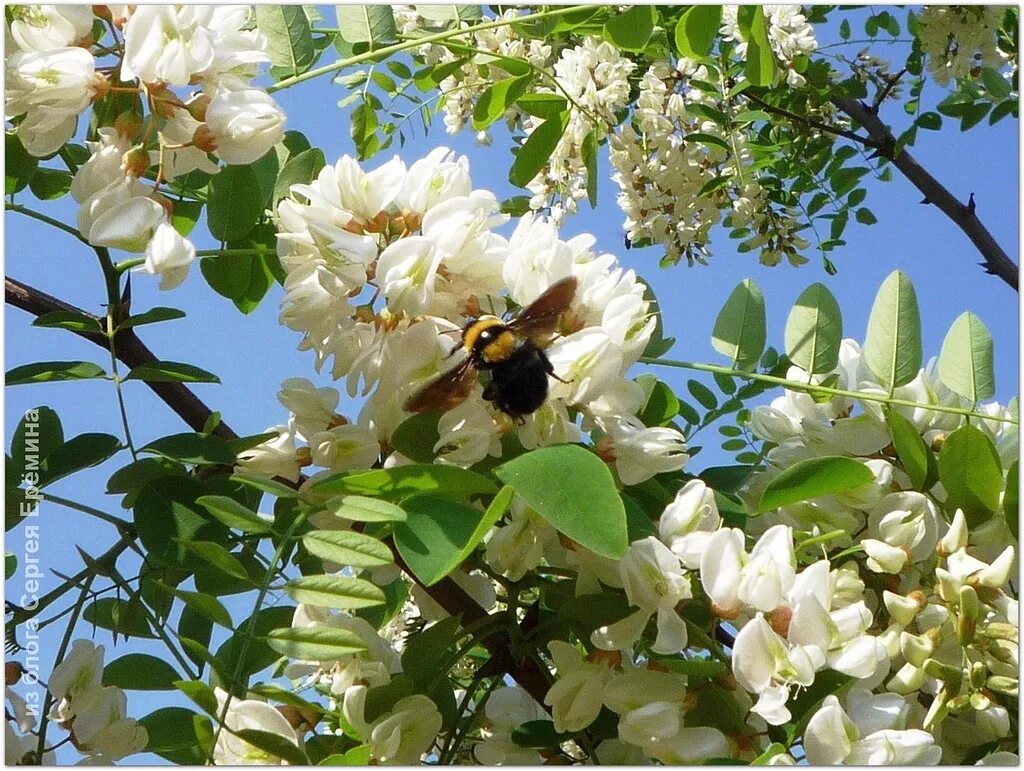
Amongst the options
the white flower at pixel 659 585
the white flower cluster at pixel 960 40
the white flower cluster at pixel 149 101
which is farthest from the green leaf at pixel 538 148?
the white flower cluster at pixel 960 40

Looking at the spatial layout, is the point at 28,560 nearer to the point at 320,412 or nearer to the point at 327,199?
the point at 320,412

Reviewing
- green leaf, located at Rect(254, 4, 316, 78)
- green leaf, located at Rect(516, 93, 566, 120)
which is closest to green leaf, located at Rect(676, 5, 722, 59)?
green leaf, located at Rect(516, 93, 566, 120)

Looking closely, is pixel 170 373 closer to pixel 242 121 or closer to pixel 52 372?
pixel 52 372

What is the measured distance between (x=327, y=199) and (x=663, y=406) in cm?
39

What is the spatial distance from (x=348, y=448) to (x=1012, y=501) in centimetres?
59

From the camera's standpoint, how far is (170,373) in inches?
37.5

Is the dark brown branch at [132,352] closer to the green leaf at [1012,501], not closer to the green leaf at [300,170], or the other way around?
the green leaf at [300,170]

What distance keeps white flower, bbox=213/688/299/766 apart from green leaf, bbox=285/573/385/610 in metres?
0.10

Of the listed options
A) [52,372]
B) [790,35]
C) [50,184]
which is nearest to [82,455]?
[52,372]

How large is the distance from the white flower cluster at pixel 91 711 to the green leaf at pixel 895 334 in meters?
0.78

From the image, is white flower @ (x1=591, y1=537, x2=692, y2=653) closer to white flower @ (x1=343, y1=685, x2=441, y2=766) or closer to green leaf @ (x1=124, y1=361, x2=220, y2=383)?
white flower @ (x1=343, y1=685, x2=441, y2=766)

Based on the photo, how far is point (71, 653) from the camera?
3.02ft

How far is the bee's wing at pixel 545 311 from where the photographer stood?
0.83 metres

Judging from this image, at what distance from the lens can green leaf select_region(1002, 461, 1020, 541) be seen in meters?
0.86
